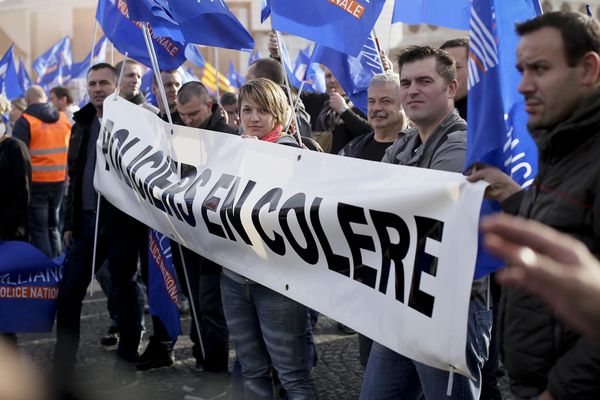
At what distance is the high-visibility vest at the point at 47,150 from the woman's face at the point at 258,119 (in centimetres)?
572

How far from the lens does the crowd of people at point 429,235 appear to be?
1.99 meters

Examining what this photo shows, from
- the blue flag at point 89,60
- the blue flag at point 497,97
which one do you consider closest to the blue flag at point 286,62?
the blue flag at point 497,97

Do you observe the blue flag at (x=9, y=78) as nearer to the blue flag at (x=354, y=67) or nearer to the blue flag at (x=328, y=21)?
the blue flag at (x=354, y=67)

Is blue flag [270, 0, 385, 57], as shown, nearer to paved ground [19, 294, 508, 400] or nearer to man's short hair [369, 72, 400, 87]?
man's short hair [369, 72, 400, 87]

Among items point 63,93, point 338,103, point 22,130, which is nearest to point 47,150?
point 22,130

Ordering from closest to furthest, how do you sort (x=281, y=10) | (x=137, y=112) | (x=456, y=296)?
1. (x=456, y=296)
2. (x=281, y=10)
3. (x=137, y=112)

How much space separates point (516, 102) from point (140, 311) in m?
3.33

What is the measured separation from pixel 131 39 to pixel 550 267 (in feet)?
17.4

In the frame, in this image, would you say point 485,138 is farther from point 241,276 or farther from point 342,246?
point 241,276

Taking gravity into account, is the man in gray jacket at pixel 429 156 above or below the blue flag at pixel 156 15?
below

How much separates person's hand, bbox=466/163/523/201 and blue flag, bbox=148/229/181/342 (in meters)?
3.06

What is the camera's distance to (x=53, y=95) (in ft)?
37.8

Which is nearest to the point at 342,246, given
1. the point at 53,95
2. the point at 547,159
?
the point at 547,159

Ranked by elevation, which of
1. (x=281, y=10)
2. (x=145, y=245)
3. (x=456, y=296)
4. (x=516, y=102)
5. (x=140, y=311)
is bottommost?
(x=140, y=311)
